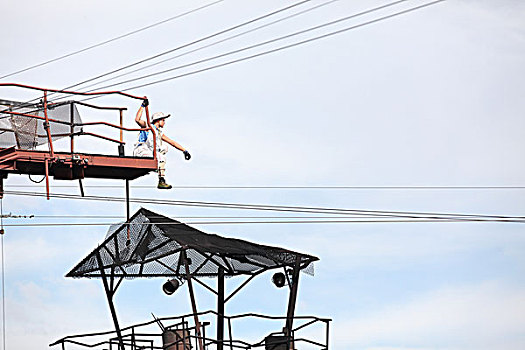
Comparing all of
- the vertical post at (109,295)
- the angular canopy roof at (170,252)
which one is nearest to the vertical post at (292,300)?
the angular canopy roof at (170,252)

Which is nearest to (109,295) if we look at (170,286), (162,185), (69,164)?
(170,286)

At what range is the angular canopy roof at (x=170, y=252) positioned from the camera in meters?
26.4

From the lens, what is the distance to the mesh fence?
24.8m

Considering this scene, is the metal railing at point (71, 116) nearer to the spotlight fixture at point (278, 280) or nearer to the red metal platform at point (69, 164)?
the red metal platform at point (69, 164)

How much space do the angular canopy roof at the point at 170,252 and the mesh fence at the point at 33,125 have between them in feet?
10.6

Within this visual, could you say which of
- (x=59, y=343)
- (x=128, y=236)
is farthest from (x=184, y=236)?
(x=59, y=343)

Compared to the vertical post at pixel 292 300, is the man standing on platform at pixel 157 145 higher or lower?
higher

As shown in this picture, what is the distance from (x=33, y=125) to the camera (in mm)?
24953

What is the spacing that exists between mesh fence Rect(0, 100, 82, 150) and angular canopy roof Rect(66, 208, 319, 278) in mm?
3225

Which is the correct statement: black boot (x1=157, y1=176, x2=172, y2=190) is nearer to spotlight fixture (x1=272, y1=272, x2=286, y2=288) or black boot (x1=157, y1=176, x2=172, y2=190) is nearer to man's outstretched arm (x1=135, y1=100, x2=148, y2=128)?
man's outstretched arm (x1=135, y1=100, x2=148, y2=128)

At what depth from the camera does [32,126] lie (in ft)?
81.8

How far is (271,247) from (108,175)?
425 centimetres

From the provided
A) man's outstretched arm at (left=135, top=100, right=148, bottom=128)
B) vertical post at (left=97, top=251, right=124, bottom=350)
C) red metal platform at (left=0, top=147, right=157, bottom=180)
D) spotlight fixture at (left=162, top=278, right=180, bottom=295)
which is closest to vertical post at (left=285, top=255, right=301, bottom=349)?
spotlight fixture at (left=162, top=278, right=180, bottom=295)

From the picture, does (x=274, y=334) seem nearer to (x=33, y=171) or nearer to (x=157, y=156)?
(x=157, y=156)
